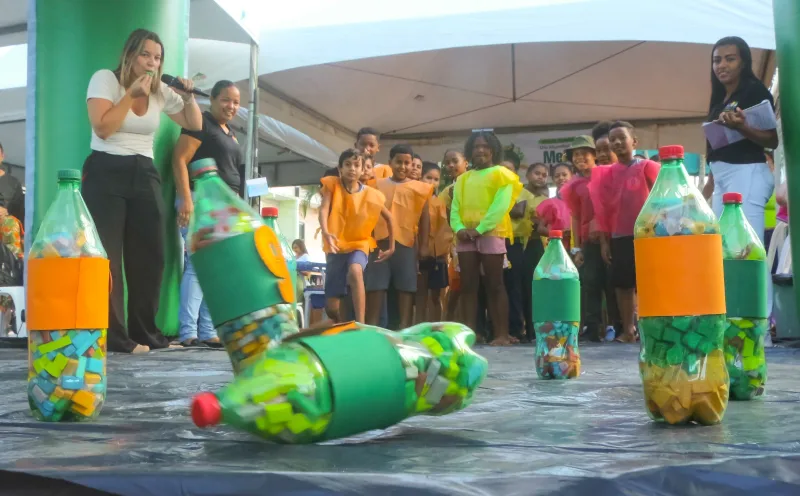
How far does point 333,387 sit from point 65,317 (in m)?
0.62

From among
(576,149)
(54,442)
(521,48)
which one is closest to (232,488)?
(54,442)

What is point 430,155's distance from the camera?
885cm

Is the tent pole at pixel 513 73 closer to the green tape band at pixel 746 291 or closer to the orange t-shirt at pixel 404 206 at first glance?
the orange t-shirt at pixel 404 206

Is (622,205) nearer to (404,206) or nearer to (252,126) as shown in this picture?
(404,206)

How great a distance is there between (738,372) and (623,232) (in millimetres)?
3267

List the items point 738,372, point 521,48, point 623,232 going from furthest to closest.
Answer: point 521,48 → point 623,232 → point 738,372

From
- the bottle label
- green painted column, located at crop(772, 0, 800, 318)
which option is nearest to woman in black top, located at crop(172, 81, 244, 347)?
green painted column, located at crop(772, 0, 800, 318)

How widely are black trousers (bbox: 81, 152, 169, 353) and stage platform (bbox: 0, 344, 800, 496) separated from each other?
5.90 ft

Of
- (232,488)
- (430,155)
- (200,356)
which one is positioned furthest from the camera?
(430,155)

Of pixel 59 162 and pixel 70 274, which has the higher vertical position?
pixel 59 162

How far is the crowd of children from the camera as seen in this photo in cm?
469

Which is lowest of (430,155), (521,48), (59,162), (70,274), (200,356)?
(200,356)

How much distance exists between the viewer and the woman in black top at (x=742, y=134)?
12.0 ft

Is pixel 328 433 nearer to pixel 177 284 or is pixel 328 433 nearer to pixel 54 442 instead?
pixel 54 442
